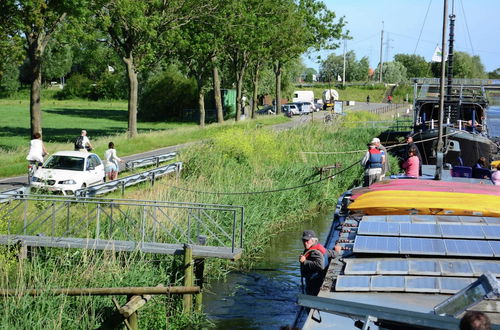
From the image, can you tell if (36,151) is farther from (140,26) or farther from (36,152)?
(140,26)

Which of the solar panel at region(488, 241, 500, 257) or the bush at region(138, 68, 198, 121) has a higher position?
the bush at region(138, 68, 198, 121)

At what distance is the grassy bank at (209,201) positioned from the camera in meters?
11.3

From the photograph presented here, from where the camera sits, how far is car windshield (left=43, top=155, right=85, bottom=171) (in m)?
21.2

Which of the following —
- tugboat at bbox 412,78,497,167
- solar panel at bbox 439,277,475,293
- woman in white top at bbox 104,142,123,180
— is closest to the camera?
solar panel at bbox 439,277,475,293

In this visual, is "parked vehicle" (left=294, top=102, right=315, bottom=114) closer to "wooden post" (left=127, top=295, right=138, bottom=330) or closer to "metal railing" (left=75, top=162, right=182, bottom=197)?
"metal railing" (left=75, top=162, right=182, bottom=197)

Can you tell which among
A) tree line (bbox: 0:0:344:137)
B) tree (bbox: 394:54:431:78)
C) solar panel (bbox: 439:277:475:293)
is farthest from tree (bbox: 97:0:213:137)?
tree (bbox: 394:54:431:78)

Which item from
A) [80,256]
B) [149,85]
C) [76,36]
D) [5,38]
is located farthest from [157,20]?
[149,85]

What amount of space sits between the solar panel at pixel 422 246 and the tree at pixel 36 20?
2006cm

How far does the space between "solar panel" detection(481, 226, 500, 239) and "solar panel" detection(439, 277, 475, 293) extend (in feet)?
4.95

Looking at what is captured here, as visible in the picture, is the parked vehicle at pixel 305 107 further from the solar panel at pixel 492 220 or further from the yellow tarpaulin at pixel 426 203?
the solar panel at pixel 492 220

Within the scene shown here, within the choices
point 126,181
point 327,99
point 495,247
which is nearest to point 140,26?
point 126,181

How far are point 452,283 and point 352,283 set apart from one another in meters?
1.19

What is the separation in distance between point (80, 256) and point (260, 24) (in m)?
38.9

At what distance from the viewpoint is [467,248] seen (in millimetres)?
9727
